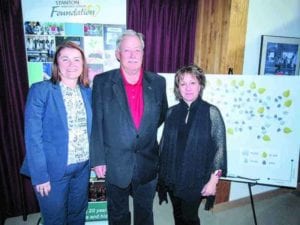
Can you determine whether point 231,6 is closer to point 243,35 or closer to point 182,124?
point 243,35

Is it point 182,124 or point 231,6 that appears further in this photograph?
point 231,6

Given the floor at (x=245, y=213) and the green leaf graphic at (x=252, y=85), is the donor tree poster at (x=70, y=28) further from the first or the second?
the floor at (x=245, y=213)

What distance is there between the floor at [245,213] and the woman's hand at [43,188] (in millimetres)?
793

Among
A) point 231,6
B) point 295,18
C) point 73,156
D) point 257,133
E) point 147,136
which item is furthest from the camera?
point 295,18

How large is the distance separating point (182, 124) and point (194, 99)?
0.19 metres

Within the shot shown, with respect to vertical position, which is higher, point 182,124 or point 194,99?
point 194,99

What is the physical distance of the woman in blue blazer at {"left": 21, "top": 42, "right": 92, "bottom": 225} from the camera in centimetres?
154

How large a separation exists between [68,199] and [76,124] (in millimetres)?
553

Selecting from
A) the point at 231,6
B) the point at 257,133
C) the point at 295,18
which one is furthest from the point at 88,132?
the point at 295,18

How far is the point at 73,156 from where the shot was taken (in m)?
1.63

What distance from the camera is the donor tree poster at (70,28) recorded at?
2119 millimetres

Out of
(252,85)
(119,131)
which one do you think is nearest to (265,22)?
(252,85)

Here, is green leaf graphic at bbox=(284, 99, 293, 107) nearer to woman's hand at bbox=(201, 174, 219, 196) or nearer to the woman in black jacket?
the woman in black jacket

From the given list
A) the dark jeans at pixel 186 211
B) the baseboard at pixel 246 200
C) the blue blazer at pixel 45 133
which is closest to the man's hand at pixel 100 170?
the blue blazer at pixel 45 133
